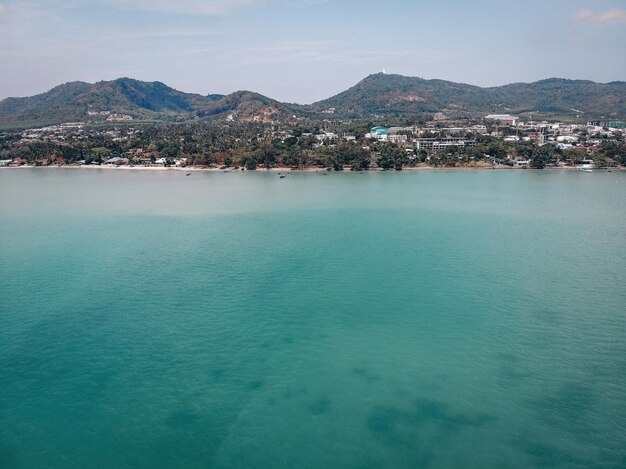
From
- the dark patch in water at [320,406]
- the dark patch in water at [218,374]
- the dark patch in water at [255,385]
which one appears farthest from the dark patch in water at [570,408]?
the dark patch in water at [218,374]

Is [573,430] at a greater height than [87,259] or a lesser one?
lesser

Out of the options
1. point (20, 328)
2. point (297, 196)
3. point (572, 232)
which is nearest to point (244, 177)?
point (297, 196)

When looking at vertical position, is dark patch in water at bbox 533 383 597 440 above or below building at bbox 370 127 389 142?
below

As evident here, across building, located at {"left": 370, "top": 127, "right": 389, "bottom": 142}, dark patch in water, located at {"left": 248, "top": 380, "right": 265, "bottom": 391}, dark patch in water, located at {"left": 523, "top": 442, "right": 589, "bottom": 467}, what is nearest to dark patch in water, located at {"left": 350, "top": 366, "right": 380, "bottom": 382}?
dark patch in water, located at {"left": 248, "top": 380, "right": 265, "bottom": 391}

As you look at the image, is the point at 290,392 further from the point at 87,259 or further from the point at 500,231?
the point at 500,231

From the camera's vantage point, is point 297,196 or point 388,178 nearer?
point 297,196

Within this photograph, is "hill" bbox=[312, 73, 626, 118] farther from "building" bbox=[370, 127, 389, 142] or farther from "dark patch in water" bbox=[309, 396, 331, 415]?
"dark patch in water" bbox=[309, 396, 331, 415]
